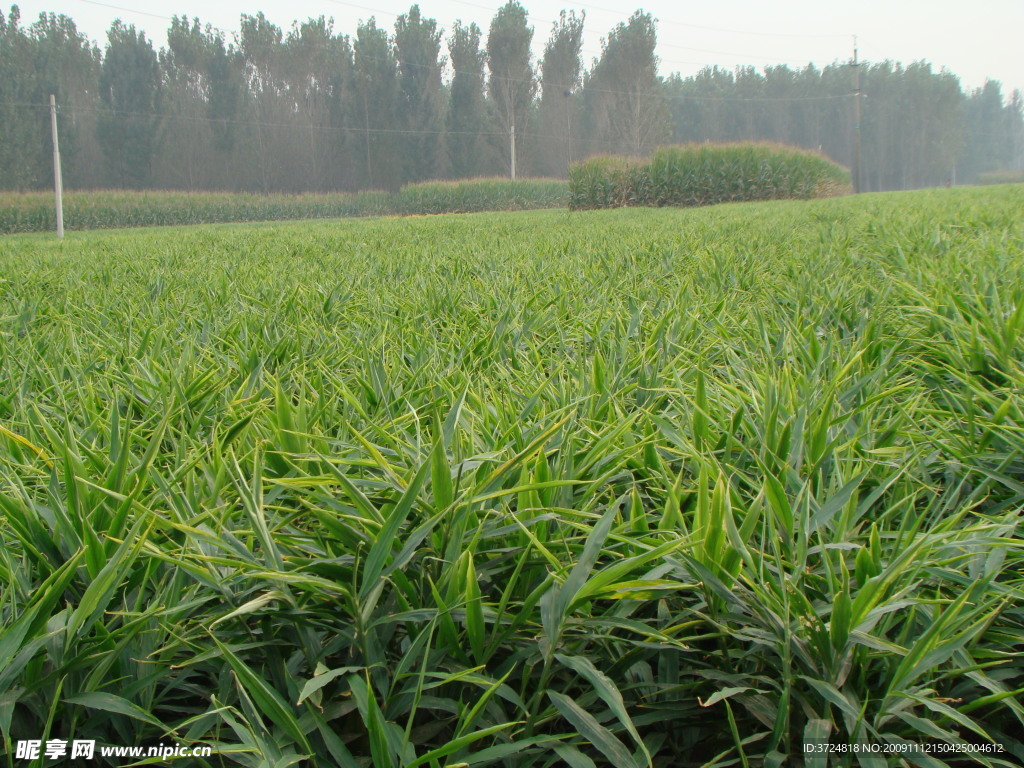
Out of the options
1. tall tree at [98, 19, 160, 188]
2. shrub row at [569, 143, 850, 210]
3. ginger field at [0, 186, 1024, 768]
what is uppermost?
tall tree at [98, 19, 160, 188]

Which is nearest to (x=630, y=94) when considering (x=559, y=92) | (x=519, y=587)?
(x=559, y=92)

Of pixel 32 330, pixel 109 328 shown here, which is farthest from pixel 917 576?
pixel 32 330

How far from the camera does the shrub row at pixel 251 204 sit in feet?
102

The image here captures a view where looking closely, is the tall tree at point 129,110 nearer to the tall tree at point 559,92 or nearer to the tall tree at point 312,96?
the tall tree at point 312,96

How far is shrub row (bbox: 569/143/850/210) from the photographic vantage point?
22.3 m

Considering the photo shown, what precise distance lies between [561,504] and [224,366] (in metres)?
1.18

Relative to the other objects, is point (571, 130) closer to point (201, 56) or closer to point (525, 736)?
point (201, 56)

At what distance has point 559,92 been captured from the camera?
54375 millimetres

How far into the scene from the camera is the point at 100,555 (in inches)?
32.9

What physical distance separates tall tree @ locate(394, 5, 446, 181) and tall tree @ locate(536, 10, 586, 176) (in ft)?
26.3

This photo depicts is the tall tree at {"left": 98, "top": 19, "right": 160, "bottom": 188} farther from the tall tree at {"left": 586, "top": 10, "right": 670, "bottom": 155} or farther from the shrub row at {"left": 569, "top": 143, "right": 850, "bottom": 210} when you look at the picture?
the tall tree at {"left": 586, "top": 10, "right": 670, "bottom": 155}

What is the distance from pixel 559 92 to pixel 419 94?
448 inches

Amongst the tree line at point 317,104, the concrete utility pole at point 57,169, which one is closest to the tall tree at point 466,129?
the tree line at point 317,104

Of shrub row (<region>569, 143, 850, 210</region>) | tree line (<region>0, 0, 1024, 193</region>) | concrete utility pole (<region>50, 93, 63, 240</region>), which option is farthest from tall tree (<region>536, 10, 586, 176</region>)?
concrete utility pole (<region>50, 93, 63, 240</region>)
